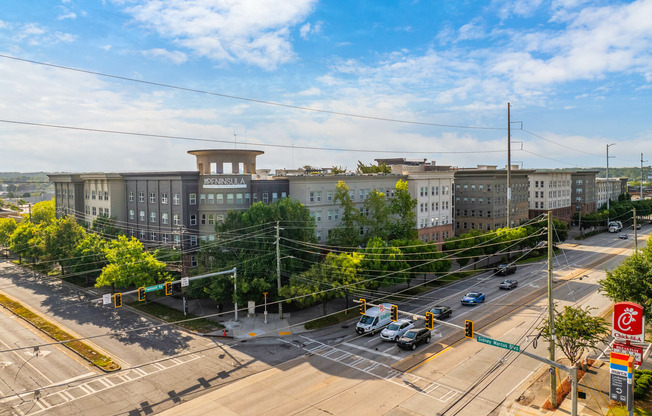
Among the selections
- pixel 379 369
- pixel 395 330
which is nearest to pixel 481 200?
pixel 395 330

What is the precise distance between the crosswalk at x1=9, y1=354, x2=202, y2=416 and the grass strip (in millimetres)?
1628

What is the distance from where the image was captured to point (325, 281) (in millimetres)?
42500

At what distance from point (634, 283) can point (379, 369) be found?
20104 mm

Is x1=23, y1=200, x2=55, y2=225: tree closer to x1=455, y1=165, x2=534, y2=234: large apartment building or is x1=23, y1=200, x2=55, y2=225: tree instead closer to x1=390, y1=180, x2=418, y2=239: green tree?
x1=390, y1=180, x2=418, y2=239: green tree

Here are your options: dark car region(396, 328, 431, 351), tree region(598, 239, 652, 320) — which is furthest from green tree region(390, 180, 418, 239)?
tree region(598, 239, 652, 320)

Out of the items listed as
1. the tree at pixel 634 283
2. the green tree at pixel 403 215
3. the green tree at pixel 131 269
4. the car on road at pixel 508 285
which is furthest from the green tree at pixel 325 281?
the car on road at pixel 508 285

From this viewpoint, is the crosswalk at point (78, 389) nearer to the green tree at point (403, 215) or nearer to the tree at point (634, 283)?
the green tree at point (403, 215)

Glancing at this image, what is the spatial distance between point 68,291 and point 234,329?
96.9 ft

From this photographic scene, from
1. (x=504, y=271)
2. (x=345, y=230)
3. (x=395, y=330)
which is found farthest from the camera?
(x=504, y=271)

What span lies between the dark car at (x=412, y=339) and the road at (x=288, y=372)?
0.66 m

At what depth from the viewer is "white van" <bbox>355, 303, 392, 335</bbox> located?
131 ft

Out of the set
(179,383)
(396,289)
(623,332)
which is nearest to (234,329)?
(179,383)

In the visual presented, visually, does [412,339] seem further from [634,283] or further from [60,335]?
[60,335]

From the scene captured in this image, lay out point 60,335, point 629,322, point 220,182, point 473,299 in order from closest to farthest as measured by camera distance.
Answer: point 629,322 < point 60,335 < point 473,299 < point 220,182
